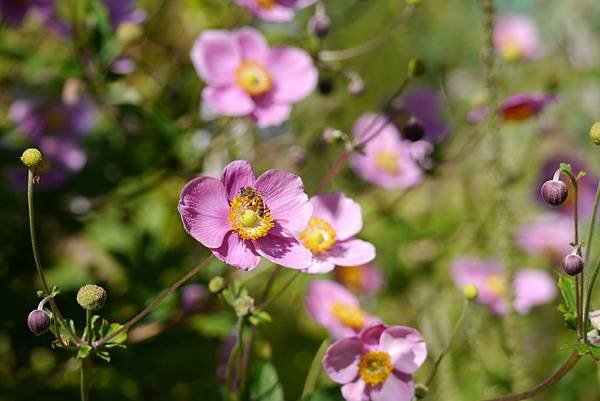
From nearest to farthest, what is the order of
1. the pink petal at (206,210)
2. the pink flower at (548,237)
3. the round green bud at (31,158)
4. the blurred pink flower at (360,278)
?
the round green bud at (31,158)
the pink petal at (206,210)
the blurred pink flower at (360,278)
the pink flower at (548,237)

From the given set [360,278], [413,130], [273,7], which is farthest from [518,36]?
[413,130]

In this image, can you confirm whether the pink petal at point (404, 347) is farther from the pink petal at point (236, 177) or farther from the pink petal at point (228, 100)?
the pink petal at point (228, 100)

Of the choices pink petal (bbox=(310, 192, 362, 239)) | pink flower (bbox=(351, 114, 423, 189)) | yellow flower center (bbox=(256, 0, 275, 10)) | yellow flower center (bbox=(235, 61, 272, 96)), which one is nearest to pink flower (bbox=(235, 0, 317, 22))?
yellow flower center (bbox=(256, 0, 275, 10))

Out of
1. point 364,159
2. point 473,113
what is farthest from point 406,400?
point 364,159

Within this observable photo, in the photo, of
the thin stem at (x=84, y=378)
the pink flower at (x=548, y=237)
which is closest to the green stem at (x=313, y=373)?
the thin stem at (x=84, y=378)

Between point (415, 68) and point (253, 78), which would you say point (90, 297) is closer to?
point (415, 68)

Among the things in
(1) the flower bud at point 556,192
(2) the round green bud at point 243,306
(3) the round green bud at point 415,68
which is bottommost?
(2) the round green bud at point 243,306

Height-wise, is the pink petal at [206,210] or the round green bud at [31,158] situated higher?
the round green bud at [31,158]
